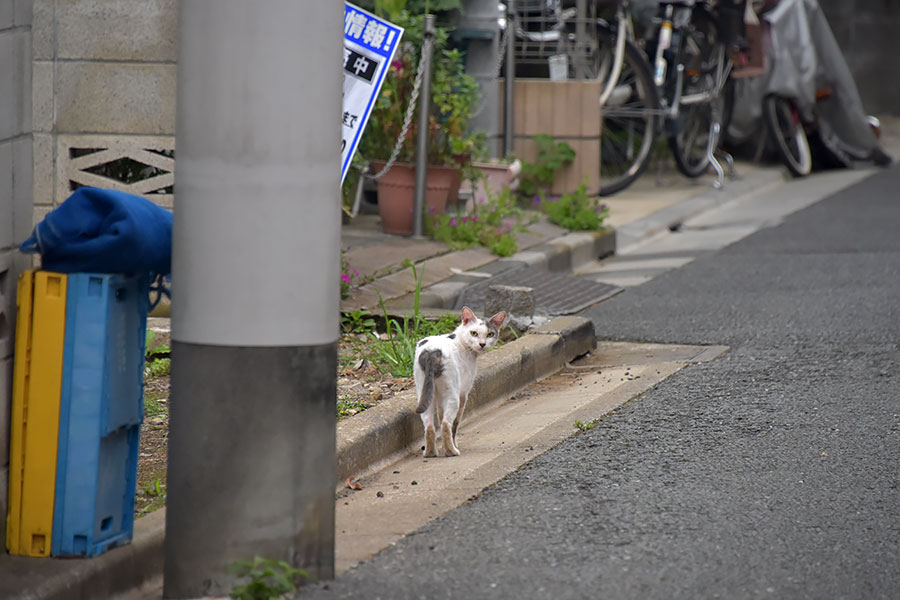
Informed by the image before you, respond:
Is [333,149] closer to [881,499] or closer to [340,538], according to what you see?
[340,538]

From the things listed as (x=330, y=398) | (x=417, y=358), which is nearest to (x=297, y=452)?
(x=330, y=398)

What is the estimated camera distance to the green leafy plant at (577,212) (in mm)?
9352

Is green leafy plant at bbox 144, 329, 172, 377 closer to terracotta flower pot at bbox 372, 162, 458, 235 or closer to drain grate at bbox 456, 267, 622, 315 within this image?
drain grate at bbox 456, 267, 622, 315

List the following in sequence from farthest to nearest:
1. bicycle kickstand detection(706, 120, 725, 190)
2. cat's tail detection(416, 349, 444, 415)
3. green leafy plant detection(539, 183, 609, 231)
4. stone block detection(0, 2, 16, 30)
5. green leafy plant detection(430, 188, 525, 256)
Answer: bicycle kickstand detection(706, 120, 725, 190), green leafy plant detection(539, 183, 609, 231), green leafy plant detection(430, 188, 525, 256), cat's tail detection(416, 349, 444, 415), stone block detection(0, 2, 16, 30)

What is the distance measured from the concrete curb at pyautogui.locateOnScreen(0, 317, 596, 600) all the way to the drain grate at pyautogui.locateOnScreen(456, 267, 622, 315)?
2.40 feet

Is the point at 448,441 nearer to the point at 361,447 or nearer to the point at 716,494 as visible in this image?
the point at 361,447

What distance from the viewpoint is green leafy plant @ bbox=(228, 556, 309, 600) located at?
120 inches

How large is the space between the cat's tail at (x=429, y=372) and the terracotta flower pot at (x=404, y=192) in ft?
13.5

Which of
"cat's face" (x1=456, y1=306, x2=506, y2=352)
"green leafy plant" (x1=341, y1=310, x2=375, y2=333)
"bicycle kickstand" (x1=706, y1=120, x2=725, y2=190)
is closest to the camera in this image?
"cat's face" (x1=456, y1=306, x2=506, y2=352)

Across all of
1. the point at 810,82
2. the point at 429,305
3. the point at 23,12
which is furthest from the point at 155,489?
the point at 810,82

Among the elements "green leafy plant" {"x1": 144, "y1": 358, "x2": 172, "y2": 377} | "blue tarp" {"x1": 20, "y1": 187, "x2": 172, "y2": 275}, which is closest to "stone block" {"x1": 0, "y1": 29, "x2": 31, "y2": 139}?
"blue tarp" {"x1": 20, "y1": 187, "x2": 172, "y2": 275}

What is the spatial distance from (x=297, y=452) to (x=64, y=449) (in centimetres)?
63

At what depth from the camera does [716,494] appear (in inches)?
156

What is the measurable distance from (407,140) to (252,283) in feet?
19.4
